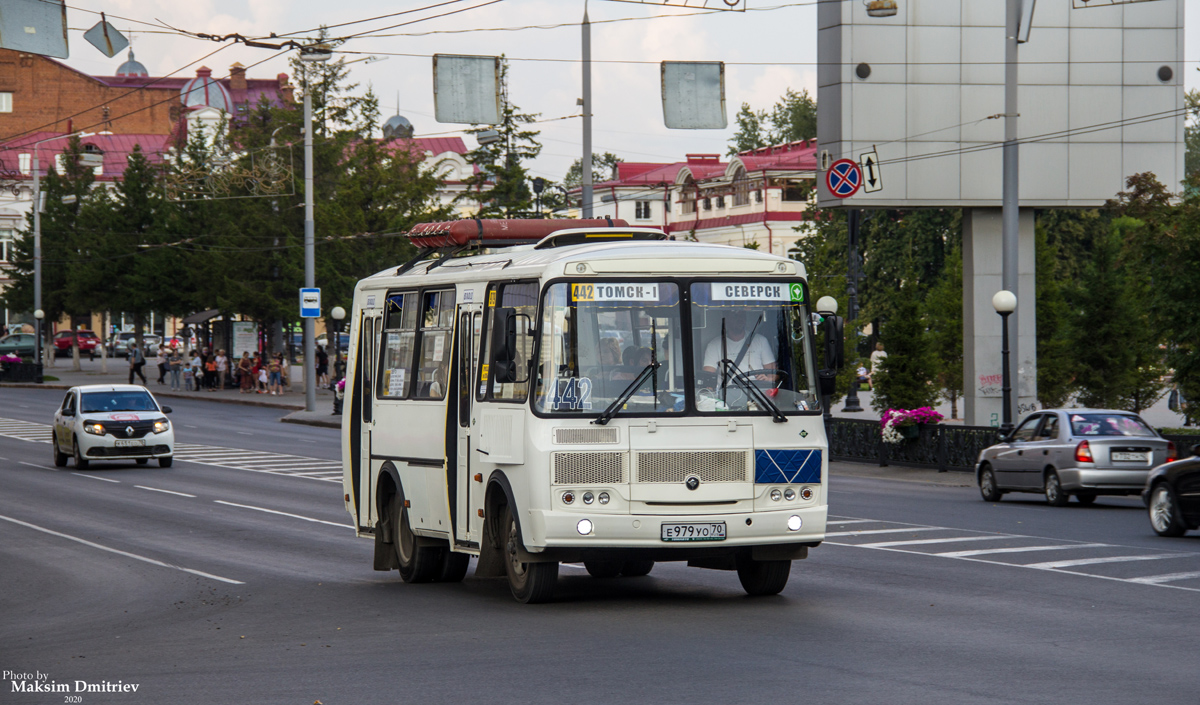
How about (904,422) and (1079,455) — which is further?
(904,422)

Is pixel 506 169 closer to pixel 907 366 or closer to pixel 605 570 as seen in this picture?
pixel 907 366

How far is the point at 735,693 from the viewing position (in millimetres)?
8195

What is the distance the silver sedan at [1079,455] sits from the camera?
22.2 metres

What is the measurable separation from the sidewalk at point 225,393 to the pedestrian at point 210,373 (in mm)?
1009

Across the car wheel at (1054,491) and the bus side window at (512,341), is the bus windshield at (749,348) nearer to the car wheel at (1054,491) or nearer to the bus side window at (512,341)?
the bus side window at (512,341)

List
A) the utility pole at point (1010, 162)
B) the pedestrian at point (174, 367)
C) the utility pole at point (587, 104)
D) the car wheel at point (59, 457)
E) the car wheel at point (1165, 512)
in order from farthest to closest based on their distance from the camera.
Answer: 1. the pedestrian at point (174, 367)
2. the utility pole at point (587, 104)
3. the car wheel at point (59, 457)
4. the utility pole at point (1010, 162)
5. the car wheel at point (1165, 512)

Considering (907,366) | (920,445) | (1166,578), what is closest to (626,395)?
(1166,578)

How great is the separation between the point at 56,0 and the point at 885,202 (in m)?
20.3

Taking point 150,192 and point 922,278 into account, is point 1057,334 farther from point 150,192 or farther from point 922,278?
point 150,192

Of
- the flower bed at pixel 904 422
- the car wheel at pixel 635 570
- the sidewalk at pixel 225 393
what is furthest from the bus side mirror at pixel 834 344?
the sidewalk at pixel 225 393

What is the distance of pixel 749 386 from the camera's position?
1166 cm

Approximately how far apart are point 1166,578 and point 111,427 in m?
24.3

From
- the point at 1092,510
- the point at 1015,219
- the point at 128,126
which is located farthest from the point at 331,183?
the point at 128,126

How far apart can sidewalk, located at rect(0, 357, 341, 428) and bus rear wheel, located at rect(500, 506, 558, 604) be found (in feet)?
111
